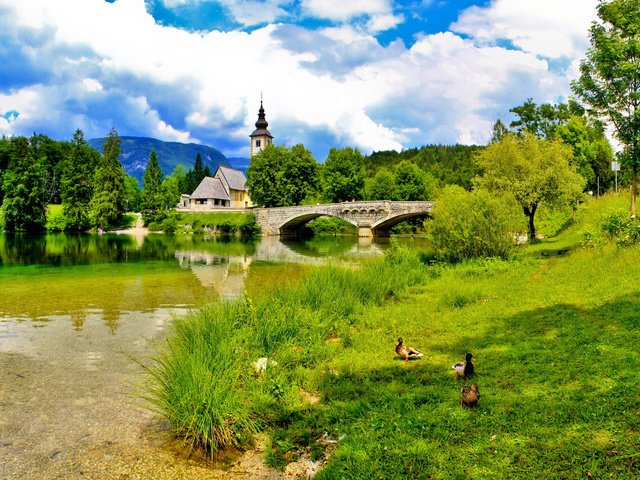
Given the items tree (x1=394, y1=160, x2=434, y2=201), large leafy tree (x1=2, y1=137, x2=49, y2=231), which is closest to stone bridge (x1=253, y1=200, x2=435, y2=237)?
tree (x1=394, y1=160, x2=434, y2=201)

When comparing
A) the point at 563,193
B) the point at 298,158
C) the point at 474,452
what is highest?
the point at 298,158

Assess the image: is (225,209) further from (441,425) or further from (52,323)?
(441,425)

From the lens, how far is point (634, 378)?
5.57 m

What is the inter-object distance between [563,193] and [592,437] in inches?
900

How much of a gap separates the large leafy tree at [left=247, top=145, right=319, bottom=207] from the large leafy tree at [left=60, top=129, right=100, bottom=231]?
24.9 metres

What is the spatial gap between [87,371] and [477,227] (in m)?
14.8

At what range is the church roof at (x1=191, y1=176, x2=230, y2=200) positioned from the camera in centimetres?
8362

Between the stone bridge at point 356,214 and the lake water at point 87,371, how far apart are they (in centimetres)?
3602

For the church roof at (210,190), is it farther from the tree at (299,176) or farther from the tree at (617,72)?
the tree at (617,72)

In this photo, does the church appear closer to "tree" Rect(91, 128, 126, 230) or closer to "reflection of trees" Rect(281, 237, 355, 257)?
"tree" Rect(91, 128, 126, 230)

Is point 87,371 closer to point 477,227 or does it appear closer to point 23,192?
point 477,227

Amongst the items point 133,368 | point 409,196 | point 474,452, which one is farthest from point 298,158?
point 474,452

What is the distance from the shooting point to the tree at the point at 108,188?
66750 mm

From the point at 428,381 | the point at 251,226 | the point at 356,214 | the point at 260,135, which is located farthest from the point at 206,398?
the point at 260,135
